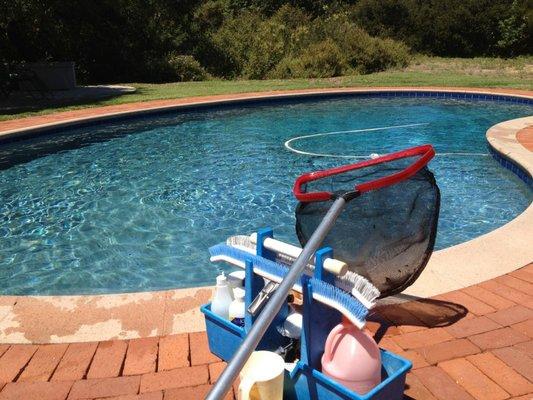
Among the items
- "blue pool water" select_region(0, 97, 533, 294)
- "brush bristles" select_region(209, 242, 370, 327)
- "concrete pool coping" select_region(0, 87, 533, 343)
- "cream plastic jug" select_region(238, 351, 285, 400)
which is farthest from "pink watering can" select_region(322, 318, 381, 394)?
"blue pool water" select_region(0, 97, 533, 294)

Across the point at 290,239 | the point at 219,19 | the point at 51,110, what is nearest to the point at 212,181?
the point at 290,239

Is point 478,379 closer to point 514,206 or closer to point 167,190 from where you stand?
point 514,206

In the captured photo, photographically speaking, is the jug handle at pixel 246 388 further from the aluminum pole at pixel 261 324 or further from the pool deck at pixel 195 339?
the pool deck at pixel 195 339

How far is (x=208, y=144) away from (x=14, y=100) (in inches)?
305

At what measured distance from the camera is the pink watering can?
2.11m

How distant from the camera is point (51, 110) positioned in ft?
40.5

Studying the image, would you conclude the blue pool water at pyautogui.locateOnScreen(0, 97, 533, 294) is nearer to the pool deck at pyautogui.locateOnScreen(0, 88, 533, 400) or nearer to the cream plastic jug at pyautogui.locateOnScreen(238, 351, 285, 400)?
the pool deck at pyautogui.locateOnScreen(0, 88, 533, 400)

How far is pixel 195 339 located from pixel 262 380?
3.52ft

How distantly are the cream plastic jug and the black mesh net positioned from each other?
896 mm

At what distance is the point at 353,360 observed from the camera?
211 cm

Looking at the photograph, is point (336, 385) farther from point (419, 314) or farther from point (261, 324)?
point (419, 314)

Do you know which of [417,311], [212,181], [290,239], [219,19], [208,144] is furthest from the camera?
[219,19]

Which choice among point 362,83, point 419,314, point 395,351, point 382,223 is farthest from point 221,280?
point 362,83

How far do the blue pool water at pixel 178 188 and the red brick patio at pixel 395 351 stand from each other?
188cm
